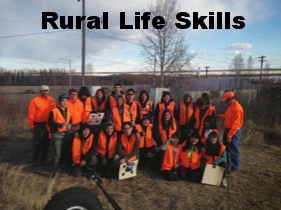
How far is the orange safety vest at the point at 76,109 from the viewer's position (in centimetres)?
575

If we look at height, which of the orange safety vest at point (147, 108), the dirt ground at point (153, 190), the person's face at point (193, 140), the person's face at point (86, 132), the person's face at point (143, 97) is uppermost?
the person's face at point (143, 97)

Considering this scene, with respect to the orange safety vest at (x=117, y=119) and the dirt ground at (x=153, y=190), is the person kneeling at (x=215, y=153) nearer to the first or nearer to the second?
the dirt ground at (x=153, y=190)

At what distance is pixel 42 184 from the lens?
16.3 feet

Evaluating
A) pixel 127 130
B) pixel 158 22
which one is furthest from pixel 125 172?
pixel 158 22

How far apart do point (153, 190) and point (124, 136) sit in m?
1.32

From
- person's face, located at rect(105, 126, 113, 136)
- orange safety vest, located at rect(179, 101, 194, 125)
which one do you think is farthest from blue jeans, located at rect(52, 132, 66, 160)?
orange safety vest, located at rect(179, 101, 194, 125)

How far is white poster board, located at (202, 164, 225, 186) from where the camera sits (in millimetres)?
5145

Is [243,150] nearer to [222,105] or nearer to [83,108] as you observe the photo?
[222,105]

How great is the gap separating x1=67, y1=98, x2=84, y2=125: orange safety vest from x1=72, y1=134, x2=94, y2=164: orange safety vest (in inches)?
25.9

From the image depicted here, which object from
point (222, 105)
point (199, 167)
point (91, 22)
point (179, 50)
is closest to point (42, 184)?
point (199, 167)

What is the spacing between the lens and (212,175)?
5.18 metres

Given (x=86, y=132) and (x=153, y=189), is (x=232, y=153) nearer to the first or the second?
(x=153, y=189)

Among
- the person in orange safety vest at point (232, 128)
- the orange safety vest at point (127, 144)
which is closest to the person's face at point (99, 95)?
the orange safety vest at point (127, 144)

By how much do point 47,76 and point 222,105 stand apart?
86.8ft
